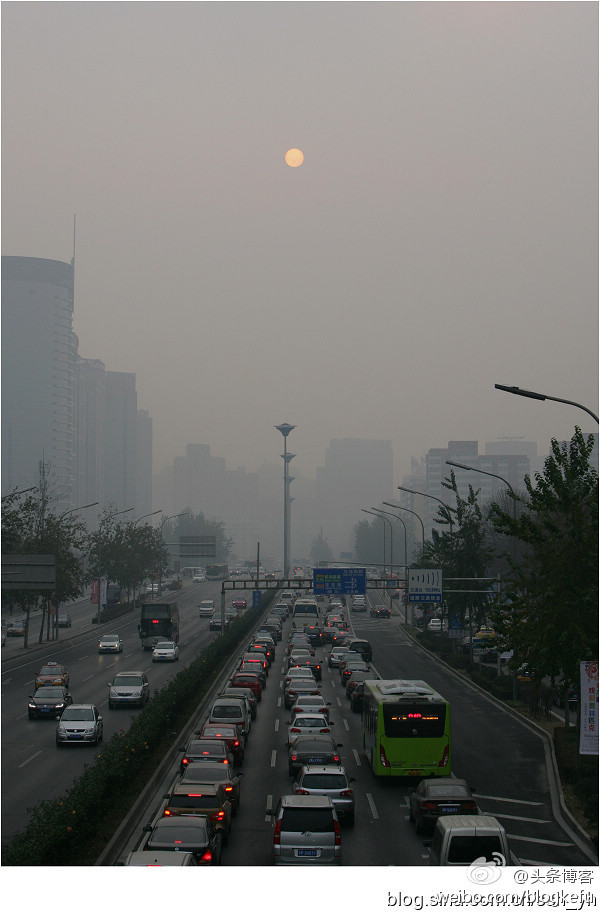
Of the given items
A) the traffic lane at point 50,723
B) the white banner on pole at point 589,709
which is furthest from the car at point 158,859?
the white banner on pole at point 589,709

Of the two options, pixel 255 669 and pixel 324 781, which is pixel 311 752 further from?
pixel 255 669

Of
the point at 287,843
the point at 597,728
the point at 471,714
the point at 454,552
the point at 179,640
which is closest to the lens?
the point at 287,843

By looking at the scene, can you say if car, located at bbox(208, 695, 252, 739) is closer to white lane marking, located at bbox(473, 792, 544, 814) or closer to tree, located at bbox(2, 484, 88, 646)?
white lane marking, located at bbox(473, 792, 544, 814)

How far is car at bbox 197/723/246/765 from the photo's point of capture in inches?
1218

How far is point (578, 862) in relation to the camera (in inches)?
808

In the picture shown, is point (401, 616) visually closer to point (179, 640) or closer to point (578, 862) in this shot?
point (179, 640)

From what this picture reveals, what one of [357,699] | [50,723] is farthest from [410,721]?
[50,723]

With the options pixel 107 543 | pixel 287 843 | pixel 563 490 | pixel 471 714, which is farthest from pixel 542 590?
pixel 107 543

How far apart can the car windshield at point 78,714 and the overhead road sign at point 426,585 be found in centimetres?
2617

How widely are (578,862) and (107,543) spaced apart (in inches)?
3608

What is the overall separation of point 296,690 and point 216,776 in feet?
71.4

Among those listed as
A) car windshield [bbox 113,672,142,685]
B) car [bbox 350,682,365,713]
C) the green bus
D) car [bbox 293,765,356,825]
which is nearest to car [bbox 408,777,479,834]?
car [bbox 293,765,356,825]

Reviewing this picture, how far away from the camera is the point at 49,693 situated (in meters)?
43.3

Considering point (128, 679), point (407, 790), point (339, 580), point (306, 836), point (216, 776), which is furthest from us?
point (339, 580)
